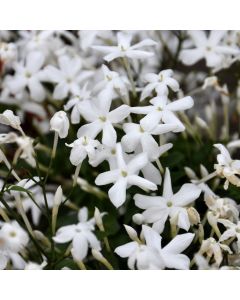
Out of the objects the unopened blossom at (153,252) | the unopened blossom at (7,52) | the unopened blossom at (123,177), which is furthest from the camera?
the unopened blossom at (7,52)

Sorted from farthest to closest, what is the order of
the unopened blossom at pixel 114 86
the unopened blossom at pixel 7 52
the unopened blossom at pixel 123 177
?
the unopened blossom at pixel 7 52
the unopened blossom at pixel 114 86
the unopened blossom at pixel 123 177

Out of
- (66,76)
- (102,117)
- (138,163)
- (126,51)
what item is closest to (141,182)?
(138,163)

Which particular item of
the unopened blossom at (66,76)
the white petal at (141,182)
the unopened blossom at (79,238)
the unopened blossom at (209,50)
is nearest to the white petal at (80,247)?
the unopened blossom at (79,238)

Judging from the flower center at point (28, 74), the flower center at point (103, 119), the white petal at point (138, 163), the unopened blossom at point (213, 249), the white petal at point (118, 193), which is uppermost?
the flower center at point (28, 74)

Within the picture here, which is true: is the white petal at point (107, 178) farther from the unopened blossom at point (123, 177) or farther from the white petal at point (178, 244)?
the white petal at point (178, 244)

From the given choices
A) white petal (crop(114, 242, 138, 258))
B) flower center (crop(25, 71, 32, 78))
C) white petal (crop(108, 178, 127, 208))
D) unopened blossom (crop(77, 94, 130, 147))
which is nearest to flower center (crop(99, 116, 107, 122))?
unopened blossom (crop(77, 94, 130, 147))

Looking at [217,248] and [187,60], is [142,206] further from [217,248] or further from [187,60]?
[187,60]
